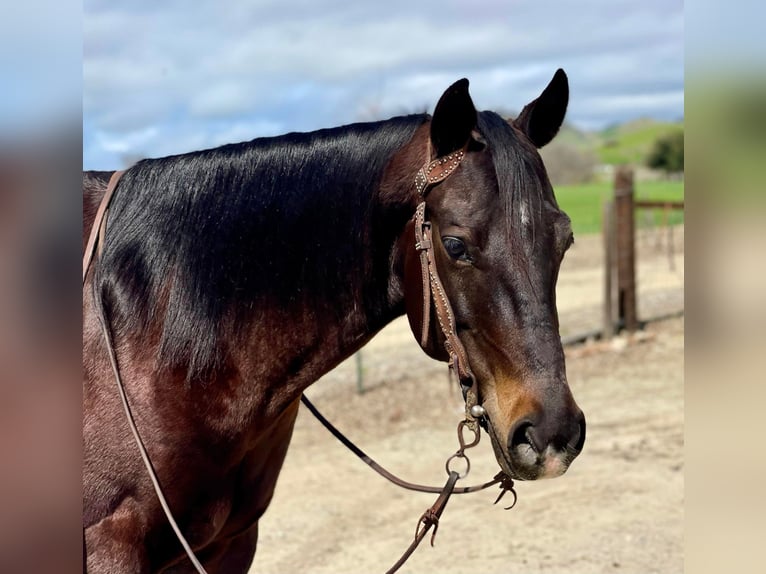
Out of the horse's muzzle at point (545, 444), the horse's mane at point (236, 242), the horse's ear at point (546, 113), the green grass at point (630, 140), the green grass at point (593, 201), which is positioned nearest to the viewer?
the horse's muzzle at point (545, 444)

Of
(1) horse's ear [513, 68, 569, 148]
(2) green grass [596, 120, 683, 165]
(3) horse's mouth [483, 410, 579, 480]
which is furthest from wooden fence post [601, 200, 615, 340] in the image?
(2) green grass [596, 120, 683, 165]

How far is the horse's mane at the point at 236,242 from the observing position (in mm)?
2283

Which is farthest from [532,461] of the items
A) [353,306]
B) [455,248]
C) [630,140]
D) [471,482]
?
[630,140]

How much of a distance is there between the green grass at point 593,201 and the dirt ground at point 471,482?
1002 centimetres

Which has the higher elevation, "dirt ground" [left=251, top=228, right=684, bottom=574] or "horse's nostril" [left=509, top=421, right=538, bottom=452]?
"horse's nostril" [left=509, top=421, right=538, bottom=452]

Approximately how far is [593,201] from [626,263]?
24.7 metres

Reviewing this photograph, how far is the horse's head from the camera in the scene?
1952 mm

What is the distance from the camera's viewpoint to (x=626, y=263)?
10469 mm

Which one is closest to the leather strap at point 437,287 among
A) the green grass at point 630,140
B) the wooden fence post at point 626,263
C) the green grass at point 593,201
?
the wooden fence post at point 626,263

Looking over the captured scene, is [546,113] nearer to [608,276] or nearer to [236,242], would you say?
[236,242]

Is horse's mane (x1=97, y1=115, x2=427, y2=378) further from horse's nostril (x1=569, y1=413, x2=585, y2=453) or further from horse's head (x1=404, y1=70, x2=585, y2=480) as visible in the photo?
horse's nostril (x1=569, y1=413, x2=585, y2=453)

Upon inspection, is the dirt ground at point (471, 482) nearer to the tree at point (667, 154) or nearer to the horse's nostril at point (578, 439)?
the horse's nostril at point (578, 439)
